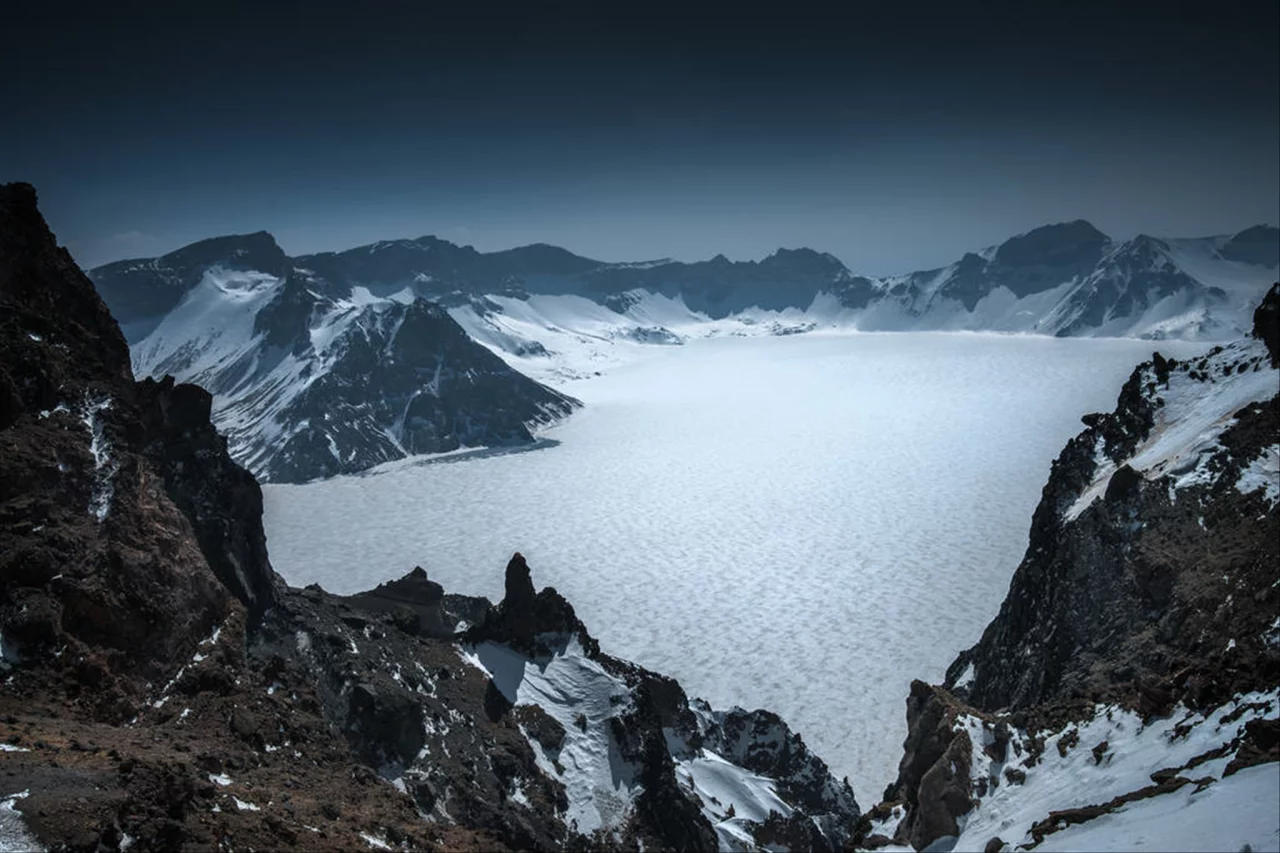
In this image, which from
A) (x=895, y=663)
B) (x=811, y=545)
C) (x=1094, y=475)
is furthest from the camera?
(x=811, y=545)

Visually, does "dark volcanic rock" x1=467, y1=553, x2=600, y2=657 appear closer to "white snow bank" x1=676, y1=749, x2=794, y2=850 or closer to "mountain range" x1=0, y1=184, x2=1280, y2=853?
"mountain range" x1=0, y1=184, x2=1280, y2=853

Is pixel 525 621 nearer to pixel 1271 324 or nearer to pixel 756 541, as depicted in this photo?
pixel 1271 324

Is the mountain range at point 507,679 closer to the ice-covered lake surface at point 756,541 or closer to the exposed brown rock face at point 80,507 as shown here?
the exposed brown rock face at point 80,507

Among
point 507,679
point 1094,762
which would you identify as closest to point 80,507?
point 507,679

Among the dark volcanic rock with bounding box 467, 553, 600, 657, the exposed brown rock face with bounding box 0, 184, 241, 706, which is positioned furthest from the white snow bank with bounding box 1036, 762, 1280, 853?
the dark volcanic rock with bounding box 467, 553, 600, 657

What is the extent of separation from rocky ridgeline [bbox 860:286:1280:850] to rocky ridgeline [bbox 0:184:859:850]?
54.2 ft

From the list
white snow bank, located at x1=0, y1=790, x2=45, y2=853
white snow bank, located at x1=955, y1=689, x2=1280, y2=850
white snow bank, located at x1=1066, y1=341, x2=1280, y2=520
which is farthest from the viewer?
white snow bank, located at x1=1066, y1=341, x2=1280, y2=520

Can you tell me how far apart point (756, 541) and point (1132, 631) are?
75.1 meters

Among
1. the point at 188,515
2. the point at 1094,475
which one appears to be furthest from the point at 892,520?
the point at 188,515

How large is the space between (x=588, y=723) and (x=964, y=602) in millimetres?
51651

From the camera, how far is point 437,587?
185 ft

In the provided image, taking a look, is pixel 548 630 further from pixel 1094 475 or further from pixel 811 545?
pixel 811 545

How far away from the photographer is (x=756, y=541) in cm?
10900

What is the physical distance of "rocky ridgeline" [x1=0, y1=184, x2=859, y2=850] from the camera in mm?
21484
